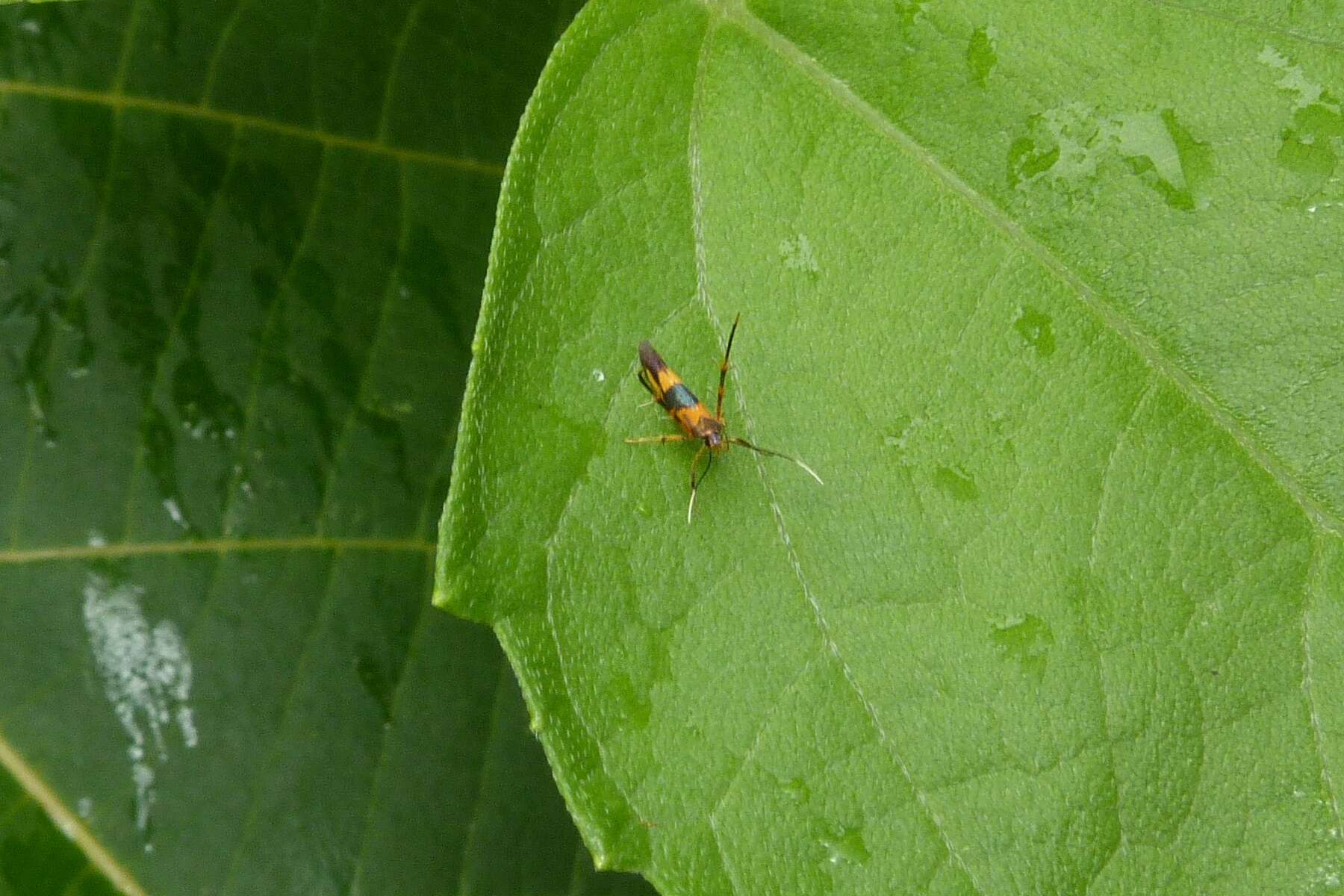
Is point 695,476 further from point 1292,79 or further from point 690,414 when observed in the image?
point 1292,79

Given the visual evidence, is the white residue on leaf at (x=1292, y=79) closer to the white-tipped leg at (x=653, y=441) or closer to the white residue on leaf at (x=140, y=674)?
the white-tipped leg at (x=653, y=441)

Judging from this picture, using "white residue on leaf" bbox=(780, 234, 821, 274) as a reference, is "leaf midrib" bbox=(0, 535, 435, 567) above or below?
below

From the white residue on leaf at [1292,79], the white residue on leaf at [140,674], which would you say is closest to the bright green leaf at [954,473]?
the white residue on leaf at [1292,79]

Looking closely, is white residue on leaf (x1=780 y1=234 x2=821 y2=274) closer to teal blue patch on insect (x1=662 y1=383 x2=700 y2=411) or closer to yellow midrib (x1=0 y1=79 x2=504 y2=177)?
teal blue patch on insect (x1=662 y1=383 x2=700 y2=411)

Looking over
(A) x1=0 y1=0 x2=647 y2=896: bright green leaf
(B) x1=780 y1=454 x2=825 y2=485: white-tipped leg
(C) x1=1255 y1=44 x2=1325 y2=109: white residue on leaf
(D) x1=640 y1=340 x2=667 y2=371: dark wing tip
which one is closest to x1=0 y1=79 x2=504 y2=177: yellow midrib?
(A) x1=0 y1=0 x2=647 y2=896: bright green leaf

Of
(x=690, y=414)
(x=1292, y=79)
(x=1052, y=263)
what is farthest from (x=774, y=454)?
(x=1292, y=79)

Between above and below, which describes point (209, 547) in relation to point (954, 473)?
below

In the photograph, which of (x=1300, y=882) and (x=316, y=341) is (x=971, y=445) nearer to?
(x=1300, y=882)
